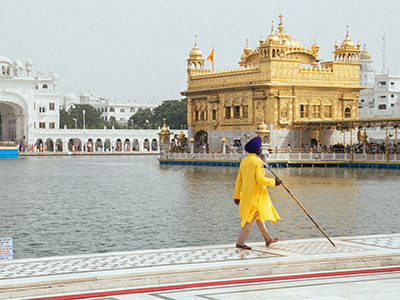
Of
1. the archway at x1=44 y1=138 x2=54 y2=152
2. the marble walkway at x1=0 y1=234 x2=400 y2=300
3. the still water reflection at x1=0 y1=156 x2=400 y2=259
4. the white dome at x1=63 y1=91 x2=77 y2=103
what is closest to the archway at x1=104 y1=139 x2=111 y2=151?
the archway at x1=44 y1=138 x2=54 y2=152

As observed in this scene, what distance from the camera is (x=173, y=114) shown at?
111312 mm

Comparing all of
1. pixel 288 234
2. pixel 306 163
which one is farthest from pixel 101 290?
pixel 306 163

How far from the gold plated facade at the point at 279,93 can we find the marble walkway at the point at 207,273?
38.8 m

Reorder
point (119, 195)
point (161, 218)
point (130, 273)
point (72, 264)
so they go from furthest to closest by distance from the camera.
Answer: point (119, 195) < point (161, 218) < point (72, 264) < point (130, 273)

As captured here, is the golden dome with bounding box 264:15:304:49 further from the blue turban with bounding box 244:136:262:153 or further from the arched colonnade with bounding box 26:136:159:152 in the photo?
the blue turban with bounding box 244:136:262:153

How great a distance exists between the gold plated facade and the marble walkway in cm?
3883

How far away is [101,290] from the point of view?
7789mm

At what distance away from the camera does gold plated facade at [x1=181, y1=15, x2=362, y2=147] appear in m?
51.5

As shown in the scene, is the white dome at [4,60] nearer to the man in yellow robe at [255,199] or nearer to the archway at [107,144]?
the archway at [107,144]

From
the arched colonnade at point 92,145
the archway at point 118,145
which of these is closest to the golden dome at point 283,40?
the arched colonnade at point 92,145

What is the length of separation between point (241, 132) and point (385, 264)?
44581 mm

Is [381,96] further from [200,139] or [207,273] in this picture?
[207,273]

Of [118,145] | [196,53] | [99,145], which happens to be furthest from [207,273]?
[118,145]

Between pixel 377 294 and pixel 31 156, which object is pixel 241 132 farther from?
pixel 377 294
